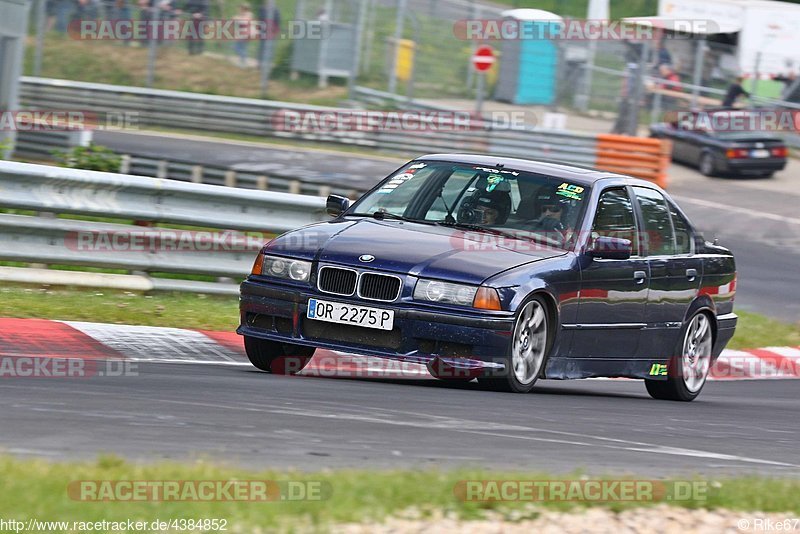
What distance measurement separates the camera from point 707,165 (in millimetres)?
28297

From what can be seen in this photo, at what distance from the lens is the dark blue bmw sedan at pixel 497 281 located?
7.84 meters

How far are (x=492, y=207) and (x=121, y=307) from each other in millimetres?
3207

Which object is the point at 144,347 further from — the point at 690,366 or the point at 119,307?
the point at 690,366

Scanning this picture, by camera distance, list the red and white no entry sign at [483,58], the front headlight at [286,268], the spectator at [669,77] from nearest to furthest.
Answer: the front headlight at [286,268], the red and white no entry sign at [483,58], the spectator at [669,77]

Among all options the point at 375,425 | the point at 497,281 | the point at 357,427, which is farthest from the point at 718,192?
the point at 357,427

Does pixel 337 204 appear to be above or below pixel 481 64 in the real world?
below

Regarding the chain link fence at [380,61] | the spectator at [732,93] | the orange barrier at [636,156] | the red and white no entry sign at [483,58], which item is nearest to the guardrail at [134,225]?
the orange barrier at [636,156]

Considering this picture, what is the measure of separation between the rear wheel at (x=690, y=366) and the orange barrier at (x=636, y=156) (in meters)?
15.1

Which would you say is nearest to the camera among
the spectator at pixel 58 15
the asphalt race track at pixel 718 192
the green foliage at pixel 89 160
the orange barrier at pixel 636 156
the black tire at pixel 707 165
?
the green foliage at pixel 89 160

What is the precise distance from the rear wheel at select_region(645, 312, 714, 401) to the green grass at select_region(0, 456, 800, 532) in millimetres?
Answer: 4374

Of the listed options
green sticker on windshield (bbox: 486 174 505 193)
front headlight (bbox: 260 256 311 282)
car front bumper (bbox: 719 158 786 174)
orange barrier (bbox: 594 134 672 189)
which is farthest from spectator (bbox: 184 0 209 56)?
front headlight (bbox: 260 256 311 282)

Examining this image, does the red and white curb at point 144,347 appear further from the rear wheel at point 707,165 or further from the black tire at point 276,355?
the rear wheel at point 707,165

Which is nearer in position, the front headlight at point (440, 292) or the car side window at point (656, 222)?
the front headlight at point (440, 292)

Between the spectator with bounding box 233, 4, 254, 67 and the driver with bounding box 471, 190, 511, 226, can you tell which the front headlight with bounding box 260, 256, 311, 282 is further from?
the spectator with bounding box 233, 4, 254, 67
